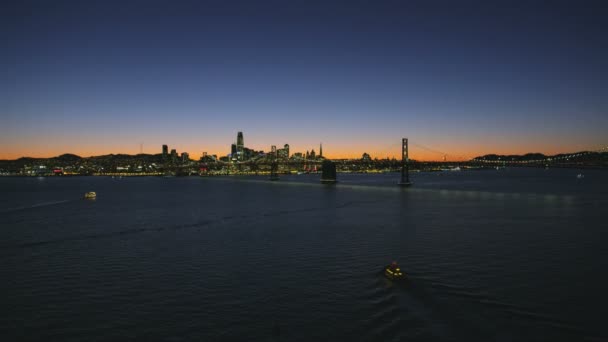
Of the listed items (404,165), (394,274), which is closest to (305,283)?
(394,274)

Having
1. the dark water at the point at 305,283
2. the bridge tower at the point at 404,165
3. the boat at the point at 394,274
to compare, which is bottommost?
the dark water at the point at 305,283

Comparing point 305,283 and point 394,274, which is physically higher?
point 394,274

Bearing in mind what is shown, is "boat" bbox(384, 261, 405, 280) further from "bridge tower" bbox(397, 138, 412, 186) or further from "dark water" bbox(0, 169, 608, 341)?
"bridge tower" bbox(397, 138, 412, 186)

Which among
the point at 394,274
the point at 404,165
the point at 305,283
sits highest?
the point at 404,165

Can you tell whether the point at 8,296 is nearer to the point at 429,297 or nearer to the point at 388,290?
the point at 388,290

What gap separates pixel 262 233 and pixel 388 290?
20.0 m

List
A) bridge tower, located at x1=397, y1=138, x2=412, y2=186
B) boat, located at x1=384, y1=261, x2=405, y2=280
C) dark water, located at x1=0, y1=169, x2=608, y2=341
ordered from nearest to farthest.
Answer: dark water, located at x1=0, y1=169, x2=608, y2=341, boat, located at x1=384, y1=261, x2=405, y2=280, bridge tower, located at x1=397, y1=138, x2=412, y2=186

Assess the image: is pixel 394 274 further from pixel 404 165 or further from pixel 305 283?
pixel 404 165

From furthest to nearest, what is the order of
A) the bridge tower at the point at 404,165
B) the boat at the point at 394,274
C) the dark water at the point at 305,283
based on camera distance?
the bridge tower at the point at 404,165 → the boat at the point at 394,274 → the dark water at the point at 305,283

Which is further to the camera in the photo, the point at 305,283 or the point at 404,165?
the point at 404,165

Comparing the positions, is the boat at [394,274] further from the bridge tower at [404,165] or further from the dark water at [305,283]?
the bridge tower at [404,165]

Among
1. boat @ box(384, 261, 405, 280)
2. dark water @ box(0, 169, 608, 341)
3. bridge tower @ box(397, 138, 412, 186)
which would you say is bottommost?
dark water @ box(0, 169, 608, 341)

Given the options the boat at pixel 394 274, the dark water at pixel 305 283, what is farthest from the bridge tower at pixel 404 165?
the boat at pixel 394 274

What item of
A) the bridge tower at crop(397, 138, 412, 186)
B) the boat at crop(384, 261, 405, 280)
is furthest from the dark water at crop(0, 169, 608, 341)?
the bridge tower at crop(397, 138, 412, 186)
